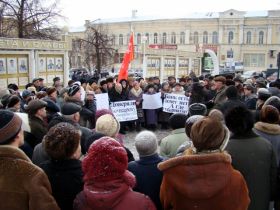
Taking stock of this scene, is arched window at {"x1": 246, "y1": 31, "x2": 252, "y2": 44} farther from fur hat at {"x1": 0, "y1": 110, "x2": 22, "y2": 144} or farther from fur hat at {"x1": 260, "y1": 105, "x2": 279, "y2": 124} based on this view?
fur hat at {"x1": 0, "y1": 110, "x2": 22, "y2": 144}

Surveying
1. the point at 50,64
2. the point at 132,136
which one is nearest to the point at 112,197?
the point at 132,136

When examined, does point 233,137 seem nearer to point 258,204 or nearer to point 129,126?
point 258,204

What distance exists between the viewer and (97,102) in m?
10.1

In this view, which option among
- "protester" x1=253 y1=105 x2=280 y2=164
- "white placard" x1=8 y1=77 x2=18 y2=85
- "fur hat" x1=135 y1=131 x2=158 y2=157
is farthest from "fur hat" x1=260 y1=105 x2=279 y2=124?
"white placard" x1=8 y1=77 x2=18 y2=85

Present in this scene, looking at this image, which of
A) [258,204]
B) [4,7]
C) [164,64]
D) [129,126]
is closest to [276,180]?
[258,204]

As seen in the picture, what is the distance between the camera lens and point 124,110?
11.0m

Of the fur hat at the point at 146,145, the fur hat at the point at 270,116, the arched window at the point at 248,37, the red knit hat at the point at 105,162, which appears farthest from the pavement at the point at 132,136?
the arched window at the point at 248,37

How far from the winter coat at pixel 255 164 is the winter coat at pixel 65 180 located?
1423 mm

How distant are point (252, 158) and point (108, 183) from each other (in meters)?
1.52

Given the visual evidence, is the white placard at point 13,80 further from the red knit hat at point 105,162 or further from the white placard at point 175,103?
the red knit hat at point 105,162

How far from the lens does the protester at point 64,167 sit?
111 inches

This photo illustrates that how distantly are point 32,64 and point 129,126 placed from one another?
437cm

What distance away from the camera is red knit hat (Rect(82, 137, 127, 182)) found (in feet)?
8.30

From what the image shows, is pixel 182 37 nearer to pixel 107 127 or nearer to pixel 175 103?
pixel 175 103
